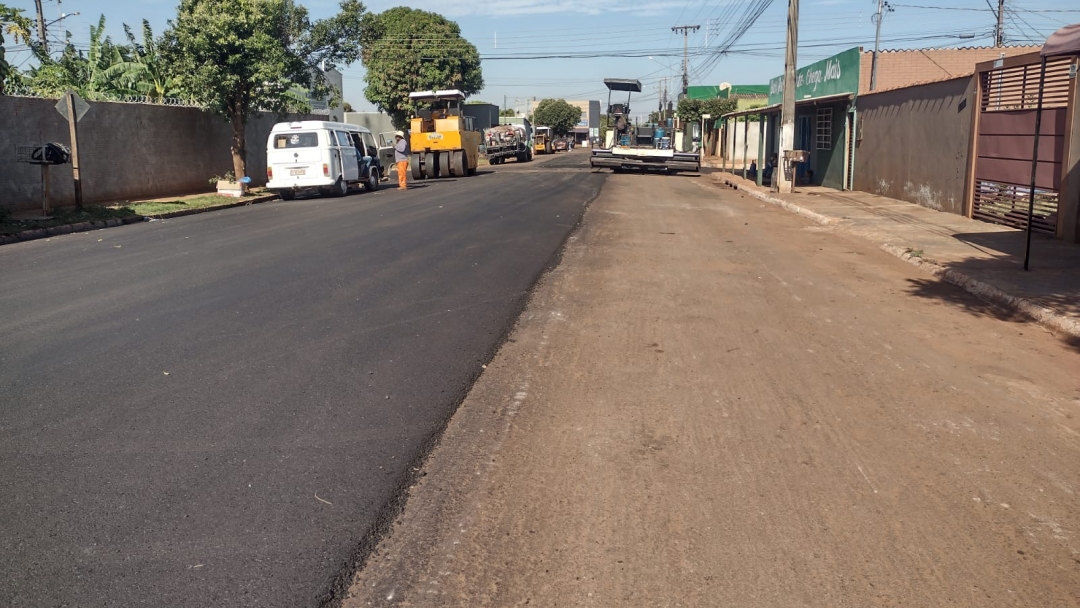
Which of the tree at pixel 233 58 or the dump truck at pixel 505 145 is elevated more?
the tree at pixel 233 58

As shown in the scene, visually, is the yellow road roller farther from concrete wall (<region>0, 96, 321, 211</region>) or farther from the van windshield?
the van windshield

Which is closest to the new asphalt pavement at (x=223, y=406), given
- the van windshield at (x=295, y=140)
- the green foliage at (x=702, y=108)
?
the van windshield at (x=295, y=140)

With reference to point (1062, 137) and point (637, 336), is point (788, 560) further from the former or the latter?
point (1062, 137)

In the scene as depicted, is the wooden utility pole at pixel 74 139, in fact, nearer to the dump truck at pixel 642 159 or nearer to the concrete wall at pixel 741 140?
the dump truck at pixel 642 159

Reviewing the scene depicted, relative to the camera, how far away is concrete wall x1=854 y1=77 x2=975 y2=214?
1694 centimetres

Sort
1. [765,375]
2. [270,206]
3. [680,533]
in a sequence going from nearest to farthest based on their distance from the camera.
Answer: [680,533] < [765,375] < [270,206]

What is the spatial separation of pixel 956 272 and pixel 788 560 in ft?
25.8

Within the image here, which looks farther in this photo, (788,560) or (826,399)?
(826,399)

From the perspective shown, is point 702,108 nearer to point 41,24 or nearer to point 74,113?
point 41,24

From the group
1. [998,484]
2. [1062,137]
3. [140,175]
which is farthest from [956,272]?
[140,175]

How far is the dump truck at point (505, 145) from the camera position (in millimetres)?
49969

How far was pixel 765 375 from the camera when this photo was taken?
6.21 meters

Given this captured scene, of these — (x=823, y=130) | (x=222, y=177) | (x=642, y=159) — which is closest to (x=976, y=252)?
(x=823, y=130)

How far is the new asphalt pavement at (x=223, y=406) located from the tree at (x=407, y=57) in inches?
2034
